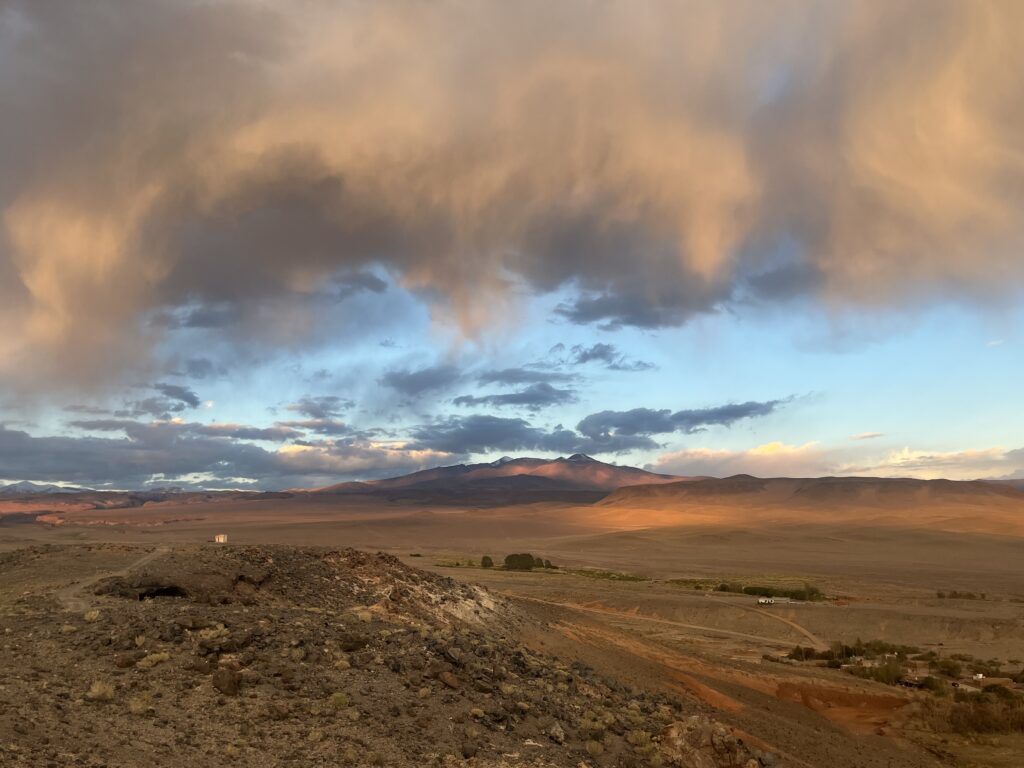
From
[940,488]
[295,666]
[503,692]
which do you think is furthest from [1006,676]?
[940,488]

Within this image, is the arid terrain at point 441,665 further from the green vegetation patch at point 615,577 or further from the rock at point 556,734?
the green vegetation patch at point 615,577

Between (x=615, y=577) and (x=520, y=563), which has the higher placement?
(x=520, y=563)

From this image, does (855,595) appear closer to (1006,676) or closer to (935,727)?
(1006,676)

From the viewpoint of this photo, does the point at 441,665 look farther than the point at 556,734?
Yes

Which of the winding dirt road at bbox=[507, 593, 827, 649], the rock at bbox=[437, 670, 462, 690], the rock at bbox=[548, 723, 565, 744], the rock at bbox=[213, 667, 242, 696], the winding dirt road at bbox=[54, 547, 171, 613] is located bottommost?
the winding dirt road at bbox=[507, 593, 827, 649]

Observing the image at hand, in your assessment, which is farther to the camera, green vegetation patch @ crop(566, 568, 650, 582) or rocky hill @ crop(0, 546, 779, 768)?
green vegetation patch @ crop(566, 568, 650, 582)

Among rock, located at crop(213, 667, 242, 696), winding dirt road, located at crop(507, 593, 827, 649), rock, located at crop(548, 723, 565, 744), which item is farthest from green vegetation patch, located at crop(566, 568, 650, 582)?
rock, located at crop(213, 667, 242, 696)

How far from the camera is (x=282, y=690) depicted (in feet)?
39.8

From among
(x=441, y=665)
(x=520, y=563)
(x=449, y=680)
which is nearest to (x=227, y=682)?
(x=449, y=680)

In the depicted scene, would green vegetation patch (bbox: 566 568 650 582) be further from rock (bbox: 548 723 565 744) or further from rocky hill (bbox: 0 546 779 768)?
rock (bbox: 548 723 565 744)

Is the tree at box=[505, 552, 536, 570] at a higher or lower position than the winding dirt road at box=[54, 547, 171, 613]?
lower

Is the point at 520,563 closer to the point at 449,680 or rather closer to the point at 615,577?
the point at 615,577

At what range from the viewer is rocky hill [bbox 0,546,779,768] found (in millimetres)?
10336

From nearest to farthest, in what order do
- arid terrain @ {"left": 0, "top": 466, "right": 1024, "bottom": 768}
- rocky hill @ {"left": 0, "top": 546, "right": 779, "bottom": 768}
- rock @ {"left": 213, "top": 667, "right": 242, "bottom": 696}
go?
rocky hill @ {"left": 0, "top": 546, "right": 779, "bottom": 768} < arid terrain @ {"left": 0, "top": 466, "right": 1024, "bottom": 768} < rock @ {"left": 213, "top": 667, "right": 242, "bottom": 696}
